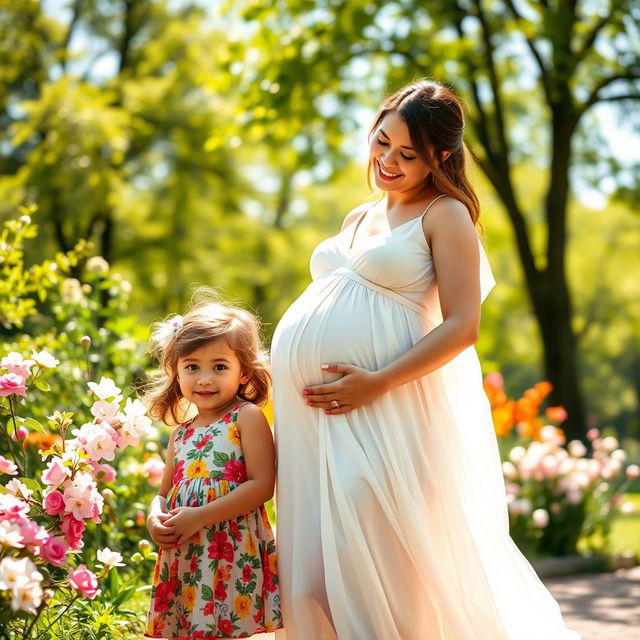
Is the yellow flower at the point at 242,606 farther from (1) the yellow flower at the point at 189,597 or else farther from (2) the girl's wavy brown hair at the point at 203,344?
(2) the girl's wavy brown hair at the point at 203,344

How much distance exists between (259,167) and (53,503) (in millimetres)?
18855

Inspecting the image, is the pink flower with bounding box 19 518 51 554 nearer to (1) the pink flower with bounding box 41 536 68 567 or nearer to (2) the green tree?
(1) the pink flower with bounding box 41 536 68 567

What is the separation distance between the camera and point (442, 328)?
2.98m

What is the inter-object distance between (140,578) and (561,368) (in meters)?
7.96

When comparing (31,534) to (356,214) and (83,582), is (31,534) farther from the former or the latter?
(356,214)

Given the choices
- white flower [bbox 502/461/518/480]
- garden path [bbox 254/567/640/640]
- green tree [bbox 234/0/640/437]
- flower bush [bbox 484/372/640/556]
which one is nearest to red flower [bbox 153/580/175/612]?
garden path [bbox 254/567/640/640]

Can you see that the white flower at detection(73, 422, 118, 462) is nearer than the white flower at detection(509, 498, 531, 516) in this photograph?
Yes

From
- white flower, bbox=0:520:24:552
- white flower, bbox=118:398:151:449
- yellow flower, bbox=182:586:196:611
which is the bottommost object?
yellow flower, bbox=182:586:196:611

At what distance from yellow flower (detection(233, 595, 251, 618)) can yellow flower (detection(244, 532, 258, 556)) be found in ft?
0.44

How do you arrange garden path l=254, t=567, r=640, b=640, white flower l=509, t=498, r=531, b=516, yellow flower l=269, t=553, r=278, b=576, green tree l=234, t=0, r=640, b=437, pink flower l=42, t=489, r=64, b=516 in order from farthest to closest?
green tree l=234, t=0, r=640, b=437, white flower l=509, t=498, r=531, b=516, garden path l=254, t=567, r=640, b=640, yellow flower l=269, t=553, r=278, b=576, pink flower l=42, t=489, r=64, b=516

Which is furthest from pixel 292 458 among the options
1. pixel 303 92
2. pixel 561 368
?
pixel 561 368

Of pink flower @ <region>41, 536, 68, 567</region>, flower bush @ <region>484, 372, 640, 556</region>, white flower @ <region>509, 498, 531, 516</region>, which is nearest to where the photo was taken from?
pink flower @ <region>41, 536, 68, 567</region>

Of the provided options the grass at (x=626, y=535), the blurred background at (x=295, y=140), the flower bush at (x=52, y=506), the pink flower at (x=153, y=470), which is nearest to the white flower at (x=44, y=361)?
the flower bush at (x=52, y=506)

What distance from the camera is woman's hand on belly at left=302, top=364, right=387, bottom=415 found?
297 centimetres
